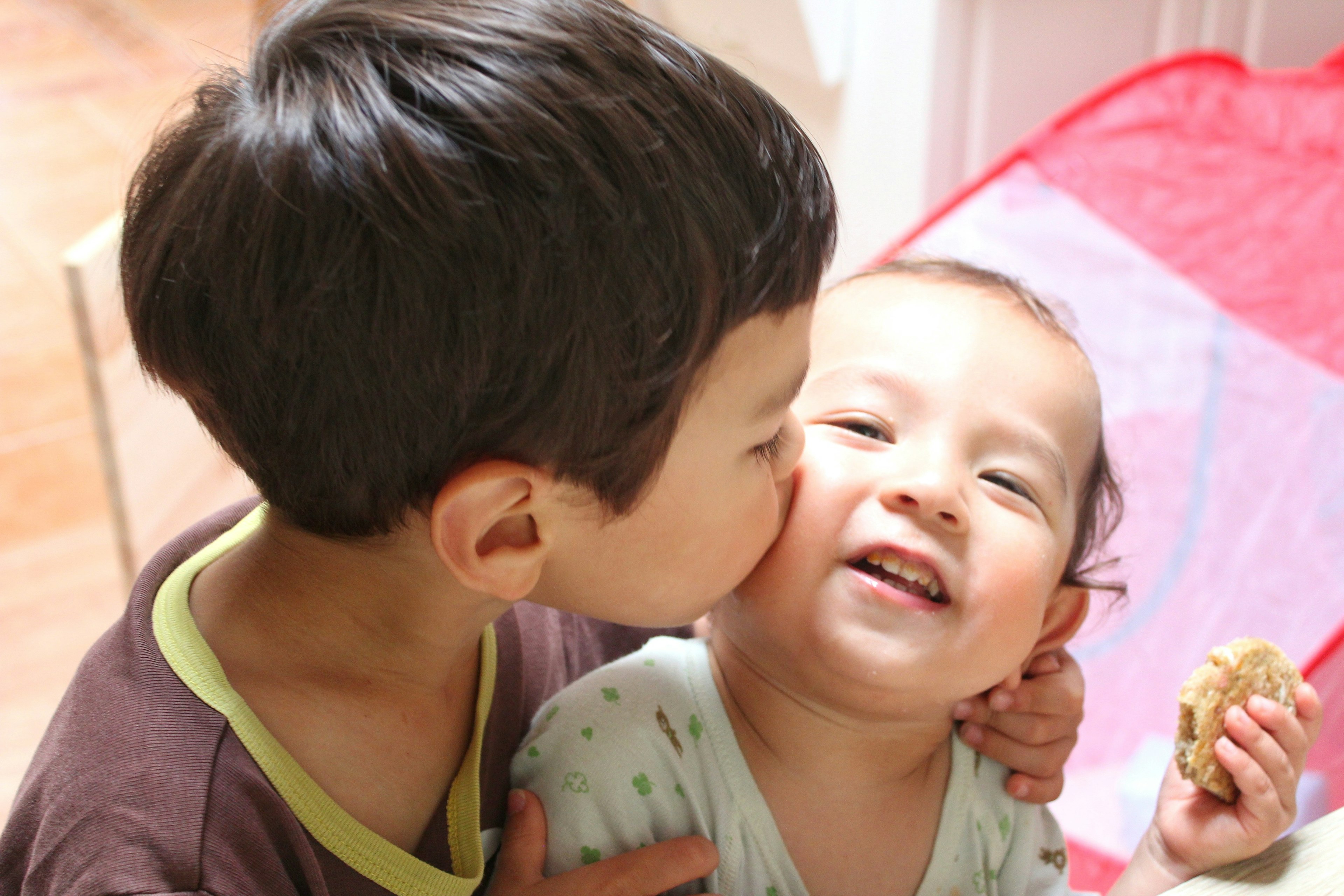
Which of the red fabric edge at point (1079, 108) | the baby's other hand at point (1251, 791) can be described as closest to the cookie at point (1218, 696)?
the baby's other hand at point (1251, 791)

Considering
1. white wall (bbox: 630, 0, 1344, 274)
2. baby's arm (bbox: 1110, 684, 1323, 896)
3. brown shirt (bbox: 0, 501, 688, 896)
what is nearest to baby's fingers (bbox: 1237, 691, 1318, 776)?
baby's arm (bbox: 1110, 684, 1323, 896)

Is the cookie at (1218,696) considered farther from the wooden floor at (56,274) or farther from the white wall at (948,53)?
the white wall at (948,53)

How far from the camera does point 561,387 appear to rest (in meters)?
0.64

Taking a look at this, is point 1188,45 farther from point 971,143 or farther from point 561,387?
point 561,387

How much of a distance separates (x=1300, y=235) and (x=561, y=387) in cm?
119

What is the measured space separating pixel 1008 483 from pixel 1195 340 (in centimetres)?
72

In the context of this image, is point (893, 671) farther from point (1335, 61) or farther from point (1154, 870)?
point (1335, 61)

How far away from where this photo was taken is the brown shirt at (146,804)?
0.64 m

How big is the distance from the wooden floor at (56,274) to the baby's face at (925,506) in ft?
1.57

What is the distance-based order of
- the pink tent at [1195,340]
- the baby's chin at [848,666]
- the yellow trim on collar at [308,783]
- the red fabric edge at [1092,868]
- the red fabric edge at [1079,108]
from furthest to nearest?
the red fabric edge at [1079,108], the pink tent at [1195,340], the red fabric edge at [1092,868], the baby's chin at [848,666], the yellow trim on collar at [308,783]

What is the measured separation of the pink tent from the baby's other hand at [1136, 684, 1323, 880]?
42cm

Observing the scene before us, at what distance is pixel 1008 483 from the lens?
2.94 ft

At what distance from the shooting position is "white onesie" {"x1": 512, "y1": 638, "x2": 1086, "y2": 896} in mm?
840

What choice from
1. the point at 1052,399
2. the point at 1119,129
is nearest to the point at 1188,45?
the point at 1119,129
